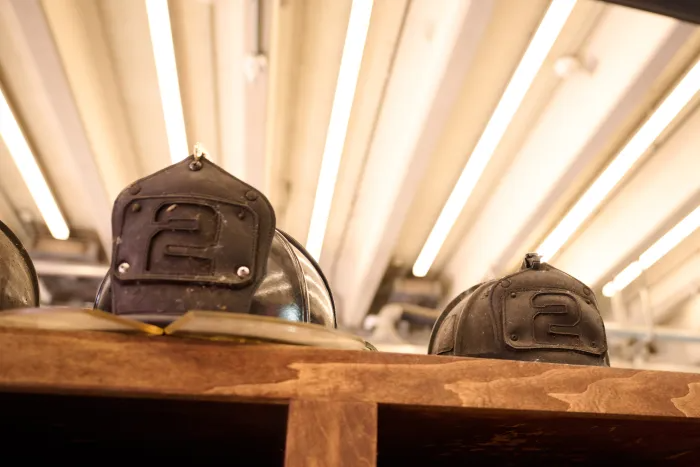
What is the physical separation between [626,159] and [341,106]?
1057 millimetres

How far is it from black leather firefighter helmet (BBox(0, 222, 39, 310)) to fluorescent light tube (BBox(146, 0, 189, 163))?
884 millimetres

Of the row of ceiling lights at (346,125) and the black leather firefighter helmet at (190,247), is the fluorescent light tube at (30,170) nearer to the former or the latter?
the row of ceiling lights at (346,125)

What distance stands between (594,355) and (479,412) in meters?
0.50

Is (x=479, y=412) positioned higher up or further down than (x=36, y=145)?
further down

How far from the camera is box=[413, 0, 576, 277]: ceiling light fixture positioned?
170cm

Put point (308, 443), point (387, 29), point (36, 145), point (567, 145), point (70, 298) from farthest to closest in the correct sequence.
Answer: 1. point (70, 298)
2. point (36, 145)
3. point (567, 145)
4. point (387, 29)
5. point (308, 443)

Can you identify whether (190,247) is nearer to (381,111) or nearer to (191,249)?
(191,249)

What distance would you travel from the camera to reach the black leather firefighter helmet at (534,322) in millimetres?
1115

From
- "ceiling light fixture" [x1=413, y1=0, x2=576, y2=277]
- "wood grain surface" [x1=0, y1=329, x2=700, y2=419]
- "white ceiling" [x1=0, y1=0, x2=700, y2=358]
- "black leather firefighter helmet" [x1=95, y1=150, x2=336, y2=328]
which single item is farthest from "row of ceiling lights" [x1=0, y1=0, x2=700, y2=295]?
"wood grain surface" [x1=0, y1=329, x2=700, y2=419]

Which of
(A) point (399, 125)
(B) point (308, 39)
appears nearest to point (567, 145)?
(A) point (399, 125)

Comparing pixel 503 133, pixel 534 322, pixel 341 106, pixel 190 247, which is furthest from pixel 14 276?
pixel 503 133

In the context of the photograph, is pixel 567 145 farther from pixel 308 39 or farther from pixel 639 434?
pixel 639 434

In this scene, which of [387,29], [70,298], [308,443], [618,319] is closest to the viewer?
[308,443]

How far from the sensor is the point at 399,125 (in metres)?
2.27
